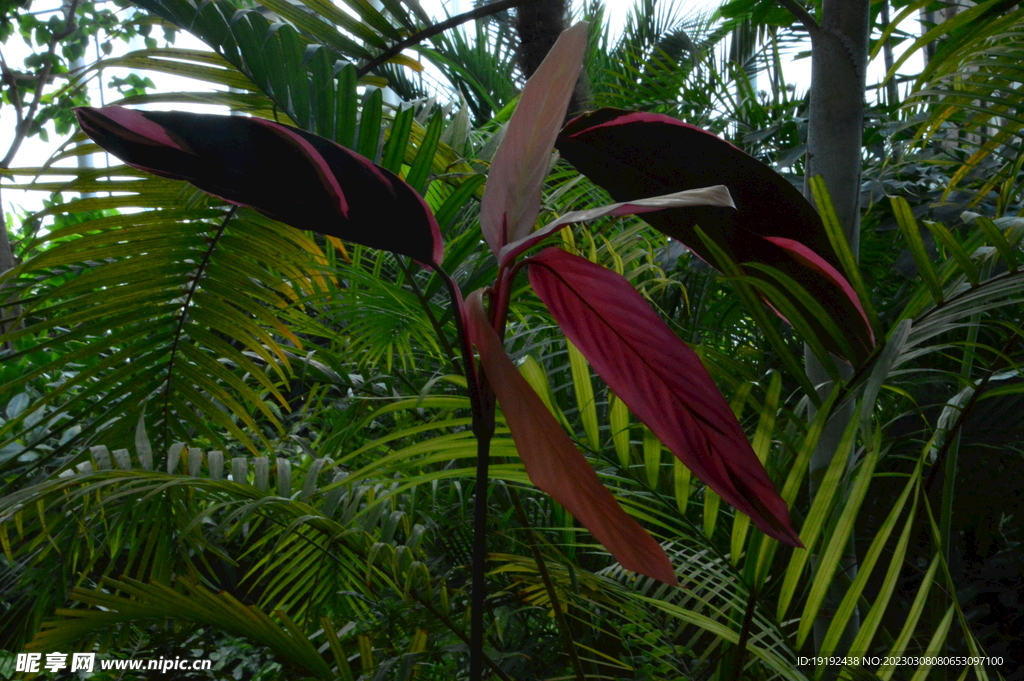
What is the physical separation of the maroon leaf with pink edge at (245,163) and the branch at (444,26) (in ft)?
0.89

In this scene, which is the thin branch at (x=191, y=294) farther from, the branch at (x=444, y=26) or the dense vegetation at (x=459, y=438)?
the branch at (x=444, y=26)

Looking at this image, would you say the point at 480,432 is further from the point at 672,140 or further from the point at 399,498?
the point at 399,498

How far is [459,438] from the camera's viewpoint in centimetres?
61

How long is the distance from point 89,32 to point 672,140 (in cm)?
235

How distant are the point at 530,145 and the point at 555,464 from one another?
0.55 ft

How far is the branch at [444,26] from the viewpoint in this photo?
59cm

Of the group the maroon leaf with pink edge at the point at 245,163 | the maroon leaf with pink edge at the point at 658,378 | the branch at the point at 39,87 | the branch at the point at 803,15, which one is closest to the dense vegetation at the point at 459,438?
the branch at the point at 803,15

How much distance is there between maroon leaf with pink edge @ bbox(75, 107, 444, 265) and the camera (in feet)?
1.06

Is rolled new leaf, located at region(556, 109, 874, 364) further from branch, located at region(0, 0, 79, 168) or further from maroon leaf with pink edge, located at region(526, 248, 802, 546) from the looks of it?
branch, located at region(0, 0, 79, 168)

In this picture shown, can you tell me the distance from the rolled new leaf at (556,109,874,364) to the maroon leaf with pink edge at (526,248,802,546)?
0.12 metres

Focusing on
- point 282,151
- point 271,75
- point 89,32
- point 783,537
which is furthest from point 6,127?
point 783,537

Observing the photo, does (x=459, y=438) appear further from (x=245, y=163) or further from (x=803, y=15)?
(x=803, y=15)

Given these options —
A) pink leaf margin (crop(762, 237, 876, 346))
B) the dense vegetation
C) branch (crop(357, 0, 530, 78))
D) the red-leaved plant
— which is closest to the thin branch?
the dense vegetation

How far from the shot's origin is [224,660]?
4.17 ft
